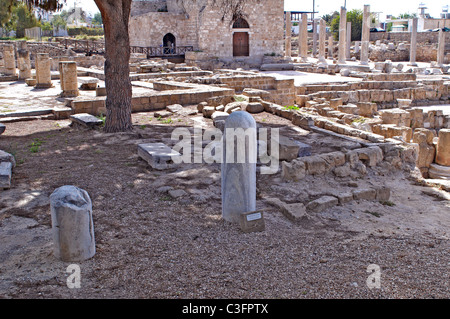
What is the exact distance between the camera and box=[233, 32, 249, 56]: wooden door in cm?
3488

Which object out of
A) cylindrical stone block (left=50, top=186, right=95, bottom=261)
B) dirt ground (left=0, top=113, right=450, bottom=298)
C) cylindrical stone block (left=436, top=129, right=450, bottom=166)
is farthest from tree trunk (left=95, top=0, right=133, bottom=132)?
cylindrical stone block (left=436, top=129, right=450, bottom=166)

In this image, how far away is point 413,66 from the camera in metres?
34.6

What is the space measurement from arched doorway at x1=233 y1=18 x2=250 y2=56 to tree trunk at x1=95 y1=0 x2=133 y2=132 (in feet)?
85.3

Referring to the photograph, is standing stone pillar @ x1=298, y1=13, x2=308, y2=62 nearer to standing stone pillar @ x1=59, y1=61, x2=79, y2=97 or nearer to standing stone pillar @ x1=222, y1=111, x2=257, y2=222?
standing stone pillar @ x1=59, y1=61, x2=79, y2=97

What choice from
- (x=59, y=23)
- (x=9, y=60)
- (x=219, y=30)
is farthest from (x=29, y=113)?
(x=59, y=23)

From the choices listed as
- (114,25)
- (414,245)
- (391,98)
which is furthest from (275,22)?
(414,245)
